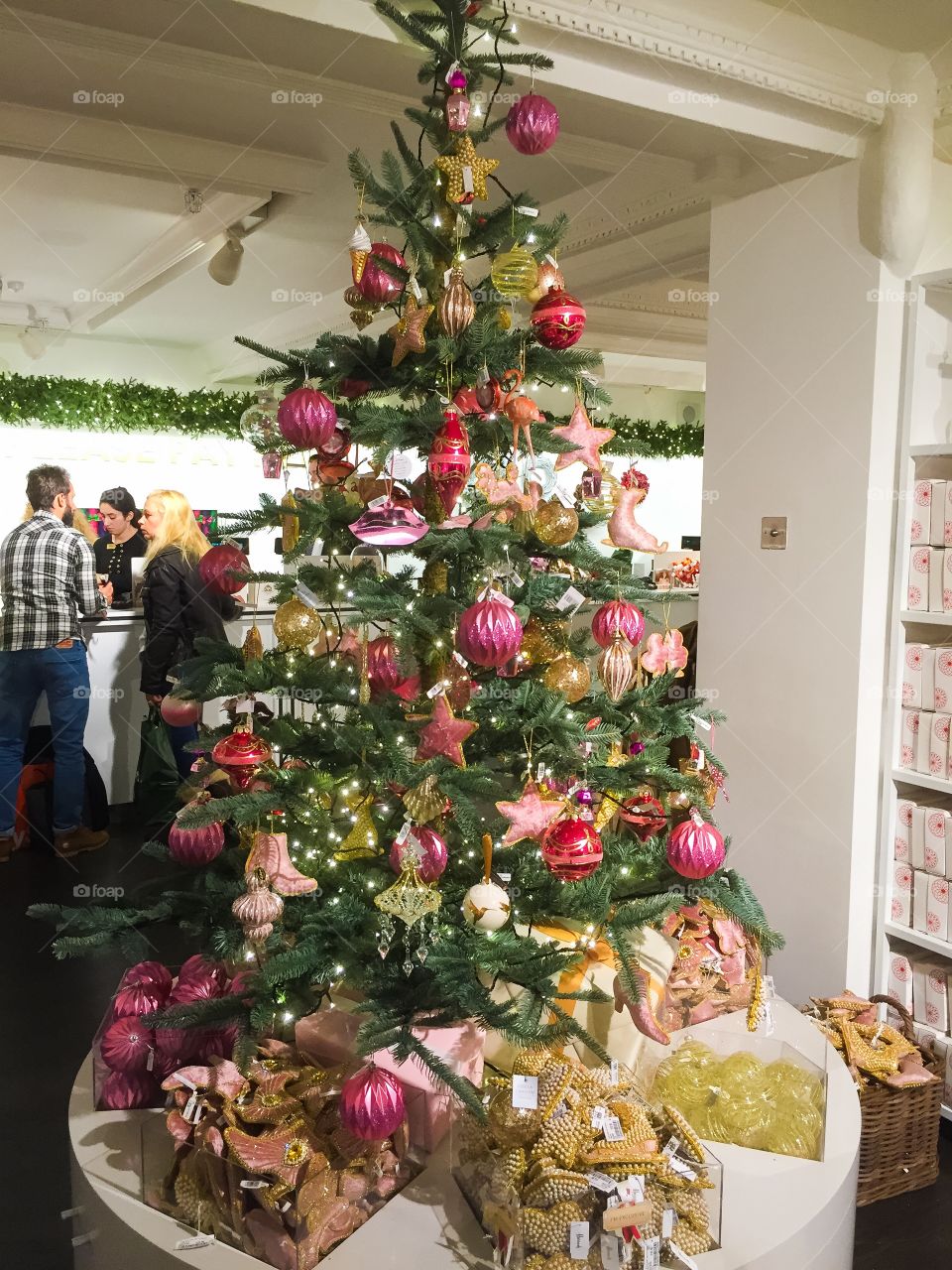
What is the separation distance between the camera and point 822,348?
2.65 m

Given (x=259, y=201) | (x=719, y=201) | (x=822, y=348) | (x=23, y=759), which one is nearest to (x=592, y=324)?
(x=259, y=201)

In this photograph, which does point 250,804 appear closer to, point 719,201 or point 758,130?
point 758,130

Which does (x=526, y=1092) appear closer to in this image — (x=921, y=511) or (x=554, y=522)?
Result: (x=554, y=522)

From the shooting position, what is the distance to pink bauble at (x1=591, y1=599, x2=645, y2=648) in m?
1.75

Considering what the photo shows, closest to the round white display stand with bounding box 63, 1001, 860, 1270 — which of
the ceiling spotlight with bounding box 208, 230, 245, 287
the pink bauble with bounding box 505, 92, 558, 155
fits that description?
the pink bauble with bounding box 505, 92, 558, 155

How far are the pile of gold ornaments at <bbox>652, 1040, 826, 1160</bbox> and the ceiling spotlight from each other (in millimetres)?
4212

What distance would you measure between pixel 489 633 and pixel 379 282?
680 mm

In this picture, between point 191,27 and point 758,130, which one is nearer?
point 191,27

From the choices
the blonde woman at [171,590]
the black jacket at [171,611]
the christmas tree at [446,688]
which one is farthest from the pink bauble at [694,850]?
the black jacket at [171,611]

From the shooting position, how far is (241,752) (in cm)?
165

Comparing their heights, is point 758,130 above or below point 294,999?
above

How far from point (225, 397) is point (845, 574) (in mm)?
6744

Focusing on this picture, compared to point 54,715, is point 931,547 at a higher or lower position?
higher

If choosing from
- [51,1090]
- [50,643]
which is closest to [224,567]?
[51,1090]
